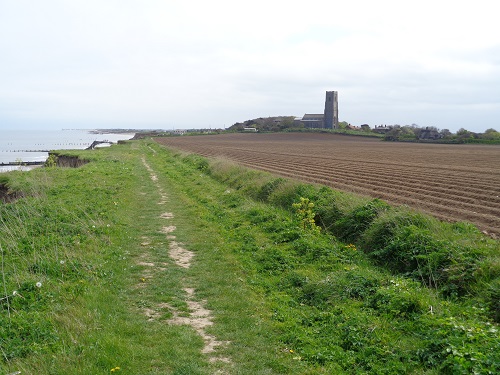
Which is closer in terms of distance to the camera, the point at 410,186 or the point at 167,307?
the point at 167,307

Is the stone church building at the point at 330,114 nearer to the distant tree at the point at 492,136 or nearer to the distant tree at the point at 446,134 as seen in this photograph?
the distant tree at the point at 446,134

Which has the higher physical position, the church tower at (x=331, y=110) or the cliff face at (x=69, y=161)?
the church tower at (x=331, y=110)

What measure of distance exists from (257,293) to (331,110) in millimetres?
168534

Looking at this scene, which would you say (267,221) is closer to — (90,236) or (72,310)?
(90,236)

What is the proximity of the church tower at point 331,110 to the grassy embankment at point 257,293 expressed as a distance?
16048 cm

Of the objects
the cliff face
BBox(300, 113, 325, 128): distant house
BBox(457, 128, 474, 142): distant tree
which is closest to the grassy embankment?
the cliff face

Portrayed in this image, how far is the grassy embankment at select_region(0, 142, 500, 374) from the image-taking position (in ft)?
17.9

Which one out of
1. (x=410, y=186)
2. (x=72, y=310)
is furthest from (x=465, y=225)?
(x=410, y=186)

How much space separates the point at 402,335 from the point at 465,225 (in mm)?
5578

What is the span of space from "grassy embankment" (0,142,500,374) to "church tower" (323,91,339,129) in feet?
527

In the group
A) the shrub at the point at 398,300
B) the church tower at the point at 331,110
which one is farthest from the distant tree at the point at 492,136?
the shrub at the point at 398,300

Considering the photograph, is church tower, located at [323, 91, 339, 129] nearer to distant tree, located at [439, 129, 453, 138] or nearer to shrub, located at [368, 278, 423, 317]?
distant tree, located at [439, 129, 453, 138]

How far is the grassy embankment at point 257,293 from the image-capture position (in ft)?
17.9

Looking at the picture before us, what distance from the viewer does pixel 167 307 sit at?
7.31 m
